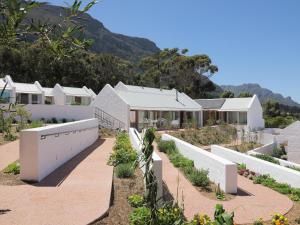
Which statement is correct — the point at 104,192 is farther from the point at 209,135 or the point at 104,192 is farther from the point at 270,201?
the point at 209,135

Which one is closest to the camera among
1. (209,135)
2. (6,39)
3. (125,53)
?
(6,39)

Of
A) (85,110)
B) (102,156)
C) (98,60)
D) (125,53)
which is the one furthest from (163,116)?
(125,53)

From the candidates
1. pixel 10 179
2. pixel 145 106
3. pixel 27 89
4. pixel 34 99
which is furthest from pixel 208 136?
pixel 10 179

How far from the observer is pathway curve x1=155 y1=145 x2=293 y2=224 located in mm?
9672

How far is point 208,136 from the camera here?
105 feet

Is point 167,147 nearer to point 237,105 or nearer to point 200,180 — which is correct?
point 200,180

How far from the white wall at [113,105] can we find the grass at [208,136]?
215 inches

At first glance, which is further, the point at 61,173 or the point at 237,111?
the point at 237,111

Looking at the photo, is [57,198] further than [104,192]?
No

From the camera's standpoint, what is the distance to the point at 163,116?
137 ft

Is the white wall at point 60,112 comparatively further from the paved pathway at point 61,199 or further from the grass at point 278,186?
the grass at point 278,186

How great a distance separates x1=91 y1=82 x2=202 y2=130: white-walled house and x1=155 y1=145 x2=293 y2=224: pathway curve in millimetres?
17665

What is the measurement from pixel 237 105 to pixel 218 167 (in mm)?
35418

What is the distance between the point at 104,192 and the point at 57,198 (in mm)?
1262
